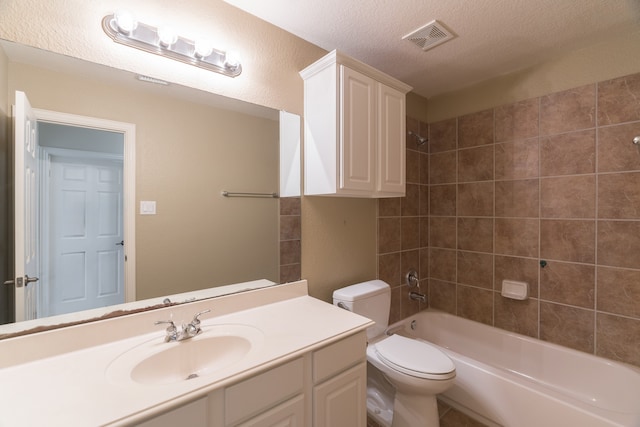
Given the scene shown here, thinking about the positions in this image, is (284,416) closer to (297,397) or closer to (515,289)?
(297,397)

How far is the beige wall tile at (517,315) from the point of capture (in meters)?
1.96

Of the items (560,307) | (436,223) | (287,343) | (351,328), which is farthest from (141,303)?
(560,307)

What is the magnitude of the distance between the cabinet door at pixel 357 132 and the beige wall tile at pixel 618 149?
142cm

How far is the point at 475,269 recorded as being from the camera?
2.26 m

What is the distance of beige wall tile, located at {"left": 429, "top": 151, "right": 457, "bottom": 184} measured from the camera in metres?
2.39

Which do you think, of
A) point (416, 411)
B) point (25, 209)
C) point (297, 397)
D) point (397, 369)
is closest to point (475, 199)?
point (397, 369)

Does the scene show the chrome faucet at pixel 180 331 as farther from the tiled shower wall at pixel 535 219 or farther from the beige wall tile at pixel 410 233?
the beige wall tile at pixel 410 233

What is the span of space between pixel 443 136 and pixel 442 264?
117 cm

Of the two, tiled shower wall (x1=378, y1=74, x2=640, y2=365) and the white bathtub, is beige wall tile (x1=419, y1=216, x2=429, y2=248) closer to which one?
tiled shower wall (x1=378, y1=74, x2=640, y2=365)

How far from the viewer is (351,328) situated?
1.17 metres

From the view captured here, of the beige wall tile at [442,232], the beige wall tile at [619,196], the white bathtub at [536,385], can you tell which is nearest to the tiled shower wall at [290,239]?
the white bathtub at [536,385]

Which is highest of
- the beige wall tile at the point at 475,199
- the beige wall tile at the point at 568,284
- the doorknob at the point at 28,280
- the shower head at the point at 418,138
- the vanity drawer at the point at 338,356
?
the shower head at the point at 418,138

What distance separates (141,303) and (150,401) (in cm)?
55

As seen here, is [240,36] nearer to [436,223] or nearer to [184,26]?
[184,26]
